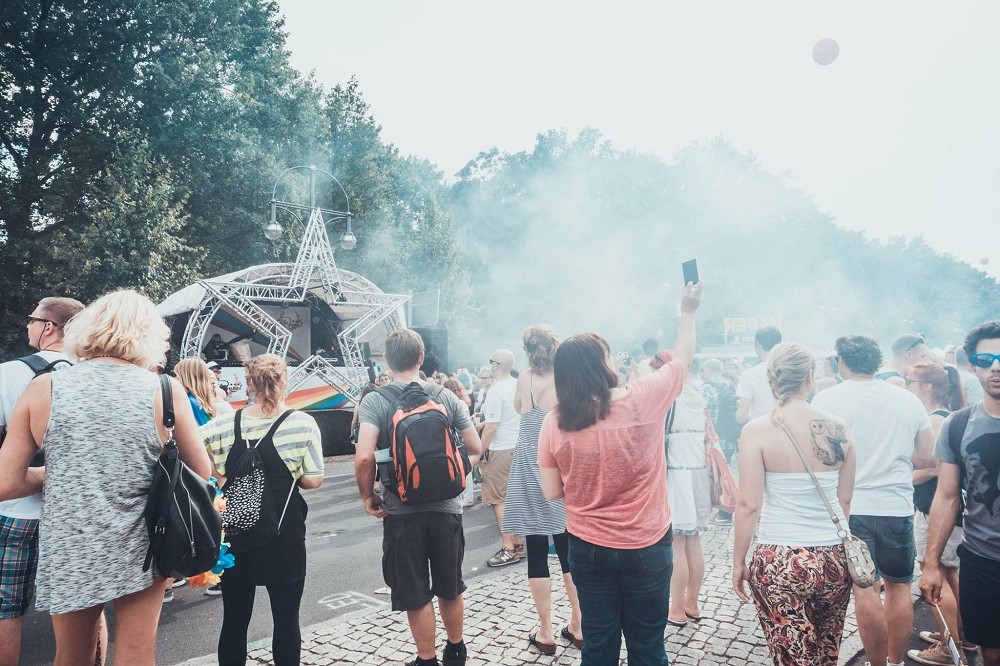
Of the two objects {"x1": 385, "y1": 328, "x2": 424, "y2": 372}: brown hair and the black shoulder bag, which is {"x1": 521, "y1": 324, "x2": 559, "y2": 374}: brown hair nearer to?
{"x1": 385, "y1": 328, "x2": 424, "y2": 372}: brown hair

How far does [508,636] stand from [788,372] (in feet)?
8.11

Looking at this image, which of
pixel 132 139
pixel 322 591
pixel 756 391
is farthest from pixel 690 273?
pixel 132 139

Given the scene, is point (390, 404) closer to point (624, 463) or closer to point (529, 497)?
point (529, 497)

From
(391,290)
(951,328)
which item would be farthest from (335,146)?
(951,328)

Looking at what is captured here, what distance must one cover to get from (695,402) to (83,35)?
20166 millimetres

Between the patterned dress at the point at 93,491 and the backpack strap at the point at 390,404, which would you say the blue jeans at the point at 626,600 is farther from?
the patterned dress at the point at 93,491

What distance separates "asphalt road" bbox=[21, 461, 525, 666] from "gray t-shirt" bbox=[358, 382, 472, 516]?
1755 millimetres

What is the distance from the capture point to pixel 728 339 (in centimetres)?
3497

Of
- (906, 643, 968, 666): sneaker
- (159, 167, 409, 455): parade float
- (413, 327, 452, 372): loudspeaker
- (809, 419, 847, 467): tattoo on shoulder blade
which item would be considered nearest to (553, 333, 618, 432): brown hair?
(809, 419, 847, 467): tattoo on shoulder blade

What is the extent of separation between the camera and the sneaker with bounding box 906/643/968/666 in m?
3.41

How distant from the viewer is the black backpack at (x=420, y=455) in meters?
2.93

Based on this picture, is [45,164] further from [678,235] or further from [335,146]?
[678,235]

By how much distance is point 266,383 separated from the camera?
2963mm

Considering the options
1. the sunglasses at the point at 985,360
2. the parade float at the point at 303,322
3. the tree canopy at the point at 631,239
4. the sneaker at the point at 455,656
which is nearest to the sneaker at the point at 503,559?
the sneaker at the point at 455,656
